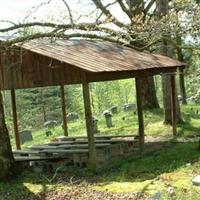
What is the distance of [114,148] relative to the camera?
48.2 ft

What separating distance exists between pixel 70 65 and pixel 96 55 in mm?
1405

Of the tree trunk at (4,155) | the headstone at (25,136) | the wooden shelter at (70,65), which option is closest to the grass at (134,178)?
the tree trunk at (4,155)

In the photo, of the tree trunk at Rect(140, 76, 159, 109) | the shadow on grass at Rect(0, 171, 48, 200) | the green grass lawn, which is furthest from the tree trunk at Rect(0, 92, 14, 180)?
the tree trunk at Rect(140, 76, 159, 109)

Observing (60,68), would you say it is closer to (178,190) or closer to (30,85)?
(30,85)

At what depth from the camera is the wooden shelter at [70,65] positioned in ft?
40.5

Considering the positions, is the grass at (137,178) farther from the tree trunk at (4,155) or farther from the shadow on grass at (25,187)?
the tree trunk at (4,155)

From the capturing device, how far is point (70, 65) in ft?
41.0

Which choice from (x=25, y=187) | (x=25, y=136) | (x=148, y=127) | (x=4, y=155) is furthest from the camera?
(x=25, y=136)

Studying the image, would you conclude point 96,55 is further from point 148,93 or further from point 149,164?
point 148,93

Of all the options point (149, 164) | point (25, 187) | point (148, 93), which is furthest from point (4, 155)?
point (148, 93)

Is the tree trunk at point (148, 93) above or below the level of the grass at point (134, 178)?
above

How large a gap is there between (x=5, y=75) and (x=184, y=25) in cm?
535

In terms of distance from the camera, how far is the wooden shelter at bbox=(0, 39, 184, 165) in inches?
487

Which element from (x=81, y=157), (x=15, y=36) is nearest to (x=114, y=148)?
(x=81, y=157)
